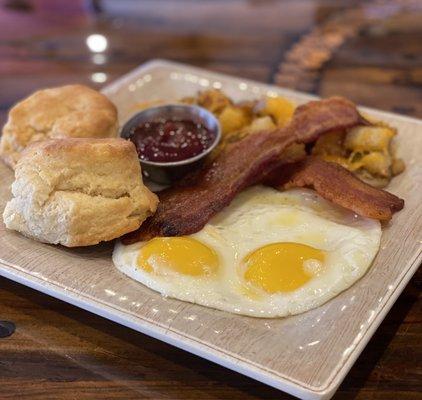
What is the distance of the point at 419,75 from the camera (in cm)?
455

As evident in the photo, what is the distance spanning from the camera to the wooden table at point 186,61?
7.11ft

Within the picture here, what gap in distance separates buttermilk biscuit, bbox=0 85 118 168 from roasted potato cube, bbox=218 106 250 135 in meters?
0.66

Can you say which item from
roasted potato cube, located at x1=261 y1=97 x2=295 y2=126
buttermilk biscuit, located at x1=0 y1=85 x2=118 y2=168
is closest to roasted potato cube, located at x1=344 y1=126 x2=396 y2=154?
roasted potato cube, located at x1=261 y1=97 x2=295 y2=126

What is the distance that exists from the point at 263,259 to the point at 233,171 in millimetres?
680

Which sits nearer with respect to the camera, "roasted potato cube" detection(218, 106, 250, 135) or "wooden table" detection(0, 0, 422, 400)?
"wooden table" detection(0, 0, 422, 400)

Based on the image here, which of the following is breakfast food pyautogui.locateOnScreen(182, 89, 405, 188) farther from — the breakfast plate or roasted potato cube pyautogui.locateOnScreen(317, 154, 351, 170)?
the breakfast plate

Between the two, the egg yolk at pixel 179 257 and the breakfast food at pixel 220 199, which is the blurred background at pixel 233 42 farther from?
the egg yolk at pixel 179 257

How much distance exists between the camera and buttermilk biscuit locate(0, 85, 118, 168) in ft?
9.86

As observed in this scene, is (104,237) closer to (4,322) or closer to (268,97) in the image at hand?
(4,322)

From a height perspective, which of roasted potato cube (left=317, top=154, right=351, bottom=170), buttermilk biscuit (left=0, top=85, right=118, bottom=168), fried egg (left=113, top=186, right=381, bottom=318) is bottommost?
fried egg (left=113, top=186, right=381, bottom=318)

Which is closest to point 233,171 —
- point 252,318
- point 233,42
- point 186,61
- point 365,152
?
point 365,152

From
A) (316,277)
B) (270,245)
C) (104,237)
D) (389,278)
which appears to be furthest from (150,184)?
(389,278)

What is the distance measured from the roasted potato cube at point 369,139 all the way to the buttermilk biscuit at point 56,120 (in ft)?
4.29

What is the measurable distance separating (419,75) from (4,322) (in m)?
3.63
